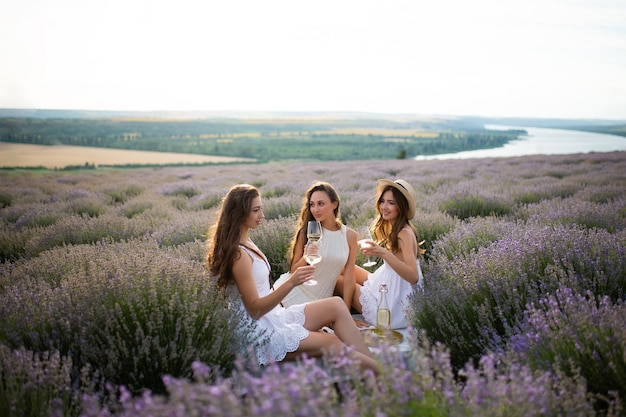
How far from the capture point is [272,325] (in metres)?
3.17

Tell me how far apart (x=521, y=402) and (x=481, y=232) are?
126 inches

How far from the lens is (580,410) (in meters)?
1.68

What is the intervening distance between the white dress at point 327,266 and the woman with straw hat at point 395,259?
28 centimetres

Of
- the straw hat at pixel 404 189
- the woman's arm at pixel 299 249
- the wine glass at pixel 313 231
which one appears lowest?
the woman's arm at pixel 299 249

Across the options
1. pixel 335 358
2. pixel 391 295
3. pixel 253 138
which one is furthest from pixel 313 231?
pixel 253 138

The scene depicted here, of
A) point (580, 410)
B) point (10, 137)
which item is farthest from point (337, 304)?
point (10, 137)

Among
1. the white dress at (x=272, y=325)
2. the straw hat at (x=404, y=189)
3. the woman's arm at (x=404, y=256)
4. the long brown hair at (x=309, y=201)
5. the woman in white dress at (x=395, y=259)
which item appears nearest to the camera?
the white dress at (x=272, y=325)

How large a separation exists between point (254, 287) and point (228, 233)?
40 centimetres

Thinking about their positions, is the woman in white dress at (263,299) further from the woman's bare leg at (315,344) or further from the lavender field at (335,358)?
the lavender field at (335,358)

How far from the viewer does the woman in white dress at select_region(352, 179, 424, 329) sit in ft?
13.3

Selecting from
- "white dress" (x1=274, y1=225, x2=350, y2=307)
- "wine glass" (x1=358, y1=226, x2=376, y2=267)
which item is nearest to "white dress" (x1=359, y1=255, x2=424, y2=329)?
"wine glass" (x1=358, y1=226, x2=376, y2=267)

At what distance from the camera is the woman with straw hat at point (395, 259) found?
13.3 feet

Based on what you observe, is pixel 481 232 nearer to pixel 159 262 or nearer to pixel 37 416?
pixel 159 262

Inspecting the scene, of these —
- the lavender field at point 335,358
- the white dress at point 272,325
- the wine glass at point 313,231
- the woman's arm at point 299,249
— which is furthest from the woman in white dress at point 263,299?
the woman's arm at point 299,249
